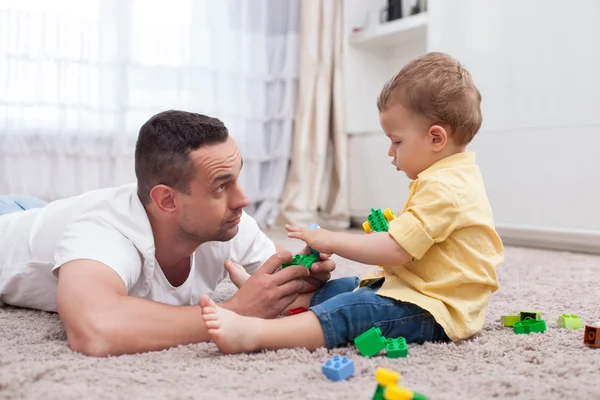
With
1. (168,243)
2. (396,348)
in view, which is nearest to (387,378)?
(396,348)

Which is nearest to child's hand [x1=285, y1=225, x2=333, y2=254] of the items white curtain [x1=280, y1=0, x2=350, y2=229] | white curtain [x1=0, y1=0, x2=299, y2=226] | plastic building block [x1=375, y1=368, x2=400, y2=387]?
plastic building block [x1=375, y1=368, x2=400, y2=387]

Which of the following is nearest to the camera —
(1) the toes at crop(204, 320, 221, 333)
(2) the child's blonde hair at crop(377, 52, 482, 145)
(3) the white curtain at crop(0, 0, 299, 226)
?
(1) the toes at crop(204, 320, 221, 333)

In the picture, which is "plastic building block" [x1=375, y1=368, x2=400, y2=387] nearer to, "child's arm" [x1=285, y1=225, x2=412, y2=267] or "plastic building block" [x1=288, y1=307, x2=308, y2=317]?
"child's arm" [x1=285, y1=225, x2=412, y2=267]

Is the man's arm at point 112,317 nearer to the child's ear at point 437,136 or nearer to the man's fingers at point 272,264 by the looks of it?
the man's fingers at point 272,264

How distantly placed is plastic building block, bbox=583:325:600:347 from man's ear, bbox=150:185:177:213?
73 centimetres

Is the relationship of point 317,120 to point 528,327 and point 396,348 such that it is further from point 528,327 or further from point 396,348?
point 396,348

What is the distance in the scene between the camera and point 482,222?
3.49ft

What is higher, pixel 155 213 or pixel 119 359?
pixel 155 213

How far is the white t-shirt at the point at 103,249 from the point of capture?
1109 millimetres

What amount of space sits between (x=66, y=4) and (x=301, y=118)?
1.20m

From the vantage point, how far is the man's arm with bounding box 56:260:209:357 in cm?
99

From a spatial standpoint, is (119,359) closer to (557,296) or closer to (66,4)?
(557,296)

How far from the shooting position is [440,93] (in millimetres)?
1075

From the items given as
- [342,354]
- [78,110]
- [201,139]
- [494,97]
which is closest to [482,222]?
[342,354]
